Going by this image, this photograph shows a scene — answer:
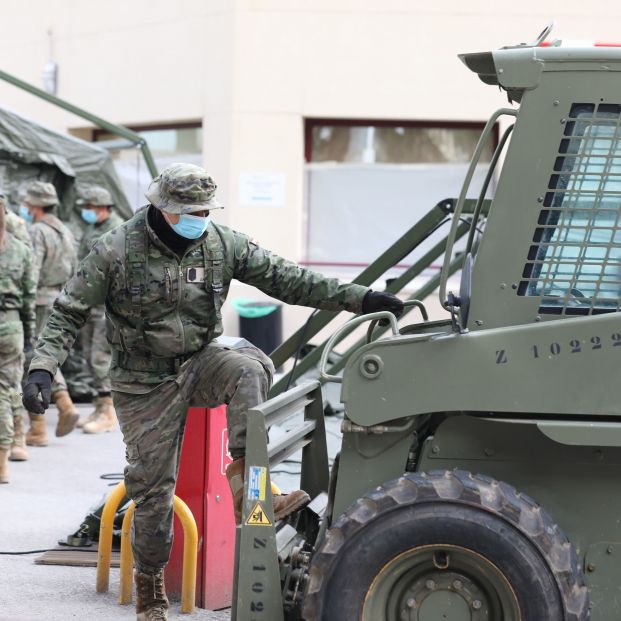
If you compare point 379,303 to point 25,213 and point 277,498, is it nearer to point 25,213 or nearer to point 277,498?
point 277,498

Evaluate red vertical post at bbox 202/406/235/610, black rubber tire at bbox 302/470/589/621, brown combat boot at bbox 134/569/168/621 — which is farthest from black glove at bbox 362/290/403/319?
brown combat boot at bbox 134/569/168/621

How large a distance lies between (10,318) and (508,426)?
5.26 meters

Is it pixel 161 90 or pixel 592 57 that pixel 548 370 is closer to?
pixel 592 57

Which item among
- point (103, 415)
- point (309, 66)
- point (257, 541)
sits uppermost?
point (309, 66)

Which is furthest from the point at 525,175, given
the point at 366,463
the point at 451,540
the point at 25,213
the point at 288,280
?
the point at 25,213

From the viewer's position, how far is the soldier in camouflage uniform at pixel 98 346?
37.2 ft

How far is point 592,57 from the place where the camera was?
165 inches

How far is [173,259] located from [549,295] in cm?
169

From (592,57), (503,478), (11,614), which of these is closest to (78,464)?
(11,614)

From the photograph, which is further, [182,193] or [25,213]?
[25,213]

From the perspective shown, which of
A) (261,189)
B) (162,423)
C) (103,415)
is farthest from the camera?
(261,189)

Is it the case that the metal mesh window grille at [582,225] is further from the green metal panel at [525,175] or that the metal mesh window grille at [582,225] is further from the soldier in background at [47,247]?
the soldier in background at [47,247]

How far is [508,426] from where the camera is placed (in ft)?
14.2

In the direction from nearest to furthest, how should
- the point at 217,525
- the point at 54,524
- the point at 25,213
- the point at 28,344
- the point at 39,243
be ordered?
the point at 217,525 < the point at 54,524 < the point at 28,344 < the point at 39,243 < the point at 25,213
